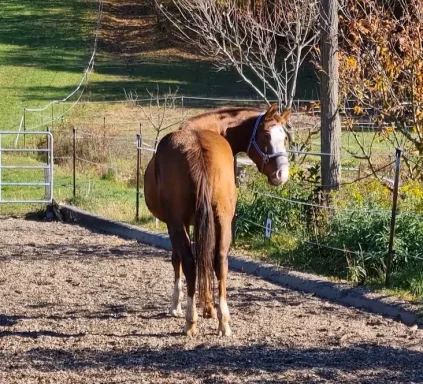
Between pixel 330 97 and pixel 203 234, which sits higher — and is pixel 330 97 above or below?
above

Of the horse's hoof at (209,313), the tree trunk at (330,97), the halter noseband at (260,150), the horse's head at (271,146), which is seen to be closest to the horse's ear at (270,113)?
the horse's head at (271,146)

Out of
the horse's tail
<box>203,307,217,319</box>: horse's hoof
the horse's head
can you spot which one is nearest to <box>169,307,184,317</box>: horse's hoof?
<box>203,307,217,319</box>: horse's hoof

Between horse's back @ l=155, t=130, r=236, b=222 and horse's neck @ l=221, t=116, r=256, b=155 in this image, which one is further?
horse's neck @ l=221, t=116, r=256, b=155

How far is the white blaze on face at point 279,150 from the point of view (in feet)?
27.1

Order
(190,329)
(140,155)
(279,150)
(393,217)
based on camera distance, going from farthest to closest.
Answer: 1. (140,155)
2. (393,217)
3. (279,150)
4. (190,329)

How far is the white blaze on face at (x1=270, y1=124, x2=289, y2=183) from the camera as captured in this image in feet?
27.1

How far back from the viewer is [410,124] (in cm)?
1370

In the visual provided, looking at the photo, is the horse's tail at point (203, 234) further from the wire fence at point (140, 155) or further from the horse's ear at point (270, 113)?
the wire fence at point (140, 155)

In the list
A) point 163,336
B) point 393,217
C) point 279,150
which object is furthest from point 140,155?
point 163,336

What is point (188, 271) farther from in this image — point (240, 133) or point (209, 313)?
point (240, 133)

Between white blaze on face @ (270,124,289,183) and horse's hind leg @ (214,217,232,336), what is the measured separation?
0.65m

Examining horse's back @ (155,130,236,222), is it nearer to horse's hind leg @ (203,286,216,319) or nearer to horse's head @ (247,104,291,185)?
horse's head @ (247,104,291,185)

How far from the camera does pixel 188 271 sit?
26.0 feet

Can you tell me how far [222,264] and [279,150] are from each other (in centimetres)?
112
